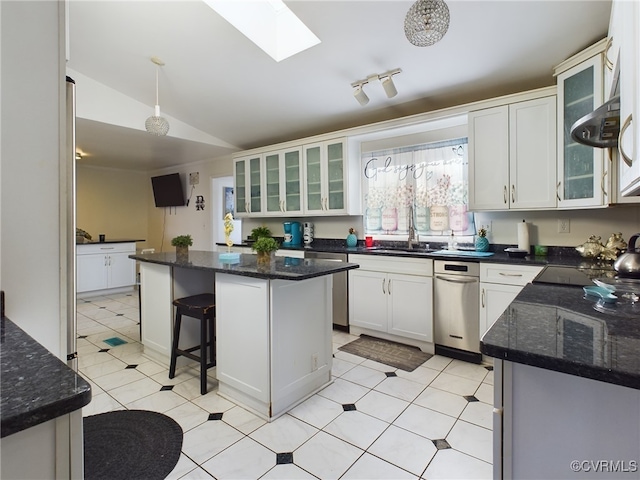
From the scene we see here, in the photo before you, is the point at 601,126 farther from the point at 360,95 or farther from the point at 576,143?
the point at 360,95

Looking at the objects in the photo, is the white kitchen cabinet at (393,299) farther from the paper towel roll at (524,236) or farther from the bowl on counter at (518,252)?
the paper towel roll at (524,236)

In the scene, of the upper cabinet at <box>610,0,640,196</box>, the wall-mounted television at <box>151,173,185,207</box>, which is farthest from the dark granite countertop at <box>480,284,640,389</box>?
the wall-mounted television at <box>151,173,185,207</box>

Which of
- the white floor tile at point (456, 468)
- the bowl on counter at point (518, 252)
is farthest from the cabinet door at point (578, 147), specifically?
the white floor tile at point (456, 468)

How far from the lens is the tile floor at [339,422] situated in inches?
64.6

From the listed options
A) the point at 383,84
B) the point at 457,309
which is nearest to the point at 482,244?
the point at 457,309

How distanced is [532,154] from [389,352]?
7.06 ft

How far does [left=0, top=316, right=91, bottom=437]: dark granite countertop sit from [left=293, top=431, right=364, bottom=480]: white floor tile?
1.40m

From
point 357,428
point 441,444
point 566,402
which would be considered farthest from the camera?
point 357,428

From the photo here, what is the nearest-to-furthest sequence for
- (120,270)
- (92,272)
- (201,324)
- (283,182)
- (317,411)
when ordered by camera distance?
(317,411) → (201,324) → (283,182) → (92,272) → (120,270)

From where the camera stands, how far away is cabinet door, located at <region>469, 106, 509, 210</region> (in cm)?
284

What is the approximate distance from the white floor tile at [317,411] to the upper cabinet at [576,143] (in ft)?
7.63

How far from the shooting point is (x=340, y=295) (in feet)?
12.2

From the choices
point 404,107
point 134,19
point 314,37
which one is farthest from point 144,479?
point 404,107

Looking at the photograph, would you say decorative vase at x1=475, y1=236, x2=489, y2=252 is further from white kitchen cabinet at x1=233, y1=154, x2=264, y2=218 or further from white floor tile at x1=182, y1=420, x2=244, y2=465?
white kitchen cabinet at x1=233, y1=154, x2=264, y2=218
